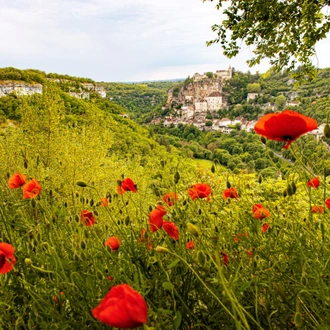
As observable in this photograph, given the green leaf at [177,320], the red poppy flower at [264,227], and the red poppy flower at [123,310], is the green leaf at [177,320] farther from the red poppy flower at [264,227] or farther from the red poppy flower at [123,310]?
the red poppy flower at [264,227]

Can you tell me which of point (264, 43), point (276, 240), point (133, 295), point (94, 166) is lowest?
point (94, 166)

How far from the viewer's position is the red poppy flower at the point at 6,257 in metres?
0.67

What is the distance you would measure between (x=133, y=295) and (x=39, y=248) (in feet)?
2.23

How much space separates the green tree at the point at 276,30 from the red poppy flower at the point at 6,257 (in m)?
3.32

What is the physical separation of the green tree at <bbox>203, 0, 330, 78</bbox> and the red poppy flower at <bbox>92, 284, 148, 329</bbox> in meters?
3.38

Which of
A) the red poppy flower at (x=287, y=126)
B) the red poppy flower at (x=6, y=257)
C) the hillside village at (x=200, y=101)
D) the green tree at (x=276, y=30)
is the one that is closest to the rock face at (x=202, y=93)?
the hillside village at (x=200, y=101)

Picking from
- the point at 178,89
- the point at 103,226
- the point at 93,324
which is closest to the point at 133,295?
the point at 93,324

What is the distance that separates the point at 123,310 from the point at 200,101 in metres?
72.0

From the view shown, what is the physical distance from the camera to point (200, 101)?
2753 inches

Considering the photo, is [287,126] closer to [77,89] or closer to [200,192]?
[200,192]

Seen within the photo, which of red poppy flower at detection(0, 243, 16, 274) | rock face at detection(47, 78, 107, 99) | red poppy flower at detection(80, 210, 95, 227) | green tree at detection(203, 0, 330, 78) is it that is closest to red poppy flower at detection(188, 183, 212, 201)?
red poppy flower at detection(80, 210, 95, 227)

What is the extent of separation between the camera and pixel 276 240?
3.03ft

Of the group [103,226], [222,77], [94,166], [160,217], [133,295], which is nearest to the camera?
[133,295]

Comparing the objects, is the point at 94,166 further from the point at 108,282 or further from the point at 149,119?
A: the point at 149,119
